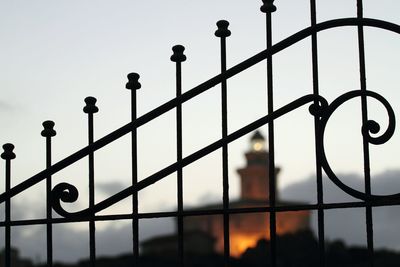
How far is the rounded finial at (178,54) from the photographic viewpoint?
2988 millimetres

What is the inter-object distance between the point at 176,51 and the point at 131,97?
0.25 m

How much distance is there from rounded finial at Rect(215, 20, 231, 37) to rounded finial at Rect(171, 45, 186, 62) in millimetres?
150

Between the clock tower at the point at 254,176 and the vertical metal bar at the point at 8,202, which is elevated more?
the clock tower at the point at 254,176

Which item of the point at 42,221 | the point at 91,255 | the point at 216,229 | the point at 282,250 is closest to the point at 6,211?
the point at 42,221

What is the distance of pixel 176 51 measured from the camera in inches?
118

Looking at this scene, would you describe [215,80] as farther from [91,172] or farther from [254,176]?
[254,176]

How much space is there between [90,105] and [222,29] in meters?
0.62

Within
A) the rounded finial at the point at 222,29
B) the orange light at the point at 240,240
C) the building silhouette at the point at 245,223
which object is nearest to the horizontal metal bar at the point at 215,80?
the rounded finial at the point at 222,29

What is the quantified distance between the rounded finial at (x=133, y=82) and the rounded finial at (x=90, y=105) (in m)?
0.17

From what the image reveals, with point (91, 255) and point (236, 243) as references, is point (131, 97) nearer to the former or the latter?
point (91, 255)

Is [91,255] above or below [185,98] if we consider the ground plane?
below

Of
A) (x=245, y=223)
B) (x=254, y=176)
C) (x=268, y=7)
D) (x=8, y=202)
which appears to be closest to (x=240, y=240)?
(x=245, y=223)

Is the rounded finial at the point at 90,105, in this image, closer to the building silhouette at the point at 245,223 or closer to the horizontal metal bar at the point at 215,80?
the horizontal metal bar at the point at 215,80

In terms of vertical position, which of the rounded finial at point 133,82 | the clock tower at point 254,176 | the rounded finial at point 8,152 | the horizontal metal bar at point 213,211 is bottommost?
the horizontal metal bar at point 213,211
